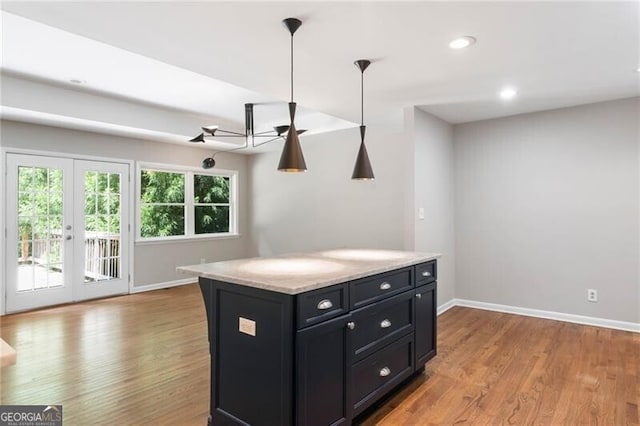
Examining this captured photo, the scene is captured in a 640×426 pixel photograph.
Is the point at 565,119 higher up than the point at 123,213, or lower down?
higher up

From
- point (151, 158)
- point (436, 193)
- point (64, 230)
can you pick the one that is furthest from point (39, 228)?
point (436, 193)

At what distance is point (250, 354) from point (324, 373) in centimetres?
39

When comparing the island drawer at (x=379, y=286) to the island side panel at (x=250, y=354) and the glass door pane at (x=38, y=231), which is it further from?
the glass door pane at (x=38, y=231)

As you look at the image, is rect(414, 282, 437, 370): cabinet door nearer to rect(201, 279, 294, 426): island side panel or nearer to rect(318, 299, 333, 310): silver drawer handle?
rect(318, 299, 333, 310): silver drawer handle

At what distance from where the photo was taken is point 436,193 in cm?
445

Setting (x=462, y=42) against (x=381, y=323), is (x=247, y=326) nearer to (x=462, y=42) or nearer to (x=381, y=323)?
(x=381, y=323)

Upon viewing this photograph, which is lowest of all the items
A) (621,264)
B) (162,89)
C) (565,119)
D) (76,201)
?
(621,264)

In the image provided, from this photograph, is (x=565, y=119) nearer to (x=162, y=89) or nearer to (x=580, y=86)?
(x=580, y=86)

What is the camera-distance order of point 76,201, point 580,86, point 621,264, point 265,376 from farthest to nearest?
1. point 76,201
2. point 621,264
3. point 580,86
4. point 265,376

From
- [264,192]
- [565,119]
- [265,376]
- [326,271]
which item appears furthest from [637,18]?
[264,192]

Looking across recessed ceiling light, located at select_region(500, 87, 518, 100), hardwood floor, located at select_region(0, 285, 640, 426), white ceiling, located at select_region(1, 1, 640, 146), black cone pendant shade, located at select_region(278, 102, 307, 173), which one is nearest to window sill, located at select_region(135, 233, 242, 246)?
hardwood floor, located at select_region(0, 285, 640, 426)

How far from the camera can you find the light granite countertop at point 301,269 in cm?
188

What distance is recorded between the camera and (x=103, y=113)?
4.67 m

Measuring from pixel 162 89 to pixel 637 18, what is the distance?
434 cm
